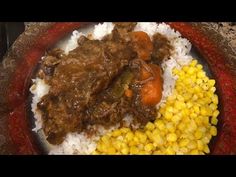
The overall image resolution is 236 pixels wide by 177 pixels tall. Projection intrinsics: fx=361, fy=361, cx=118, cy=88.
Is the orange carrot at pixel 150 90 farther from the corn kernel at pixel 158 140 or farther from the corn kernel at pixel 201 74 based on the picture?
the corn kernel at pixel 201 74

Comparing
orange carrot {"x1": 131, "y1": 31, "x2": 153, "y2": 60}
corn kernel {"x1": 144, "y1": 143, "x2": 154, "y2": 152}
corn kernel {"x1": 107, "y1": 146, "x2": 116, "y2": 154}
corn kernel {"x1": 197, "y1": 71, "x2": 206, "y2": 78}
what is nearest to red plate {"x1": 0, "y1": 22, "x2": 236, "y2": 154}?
corn kernel {"x1": 197, "y1": 71, "x2": 206, "y2": 78}

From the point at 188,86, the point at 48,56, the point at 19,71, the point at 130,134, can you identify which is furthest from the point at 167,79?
the point at 19,71

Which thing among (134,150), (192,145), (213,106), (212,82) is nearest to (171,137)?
(192,145)

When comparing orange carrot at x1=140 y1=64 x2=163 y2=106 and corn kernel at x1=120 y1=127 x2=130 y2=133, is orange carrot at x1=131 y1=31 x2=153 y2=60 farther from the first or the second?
corn kernel at x1=120 y1=127 x2=130 y2=133

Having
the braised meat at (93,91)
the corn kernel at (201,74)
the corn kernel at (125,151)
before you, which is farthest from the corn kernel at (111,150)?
the corn kernel at (201,74)

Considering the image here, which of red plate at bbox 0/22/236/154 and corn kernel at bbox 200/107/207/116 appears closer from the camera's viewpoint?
red plate at bbox 0/22/236/154

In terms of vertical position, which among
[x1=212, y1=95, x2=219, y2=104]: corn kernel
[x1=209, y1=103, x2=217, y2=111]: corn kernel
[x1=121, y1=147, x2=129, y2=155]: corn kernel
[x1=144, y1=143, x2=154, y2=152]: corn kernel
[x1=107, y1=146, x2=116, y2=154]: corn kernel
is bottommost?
[x1=107, y1=146, x2=116, y2=154]: corn kernel

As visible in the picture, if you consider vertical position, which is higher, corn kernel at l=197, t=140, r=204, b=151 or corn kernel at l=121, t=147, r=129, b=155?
corn kernel at l=197, t=140, r=204, b=151

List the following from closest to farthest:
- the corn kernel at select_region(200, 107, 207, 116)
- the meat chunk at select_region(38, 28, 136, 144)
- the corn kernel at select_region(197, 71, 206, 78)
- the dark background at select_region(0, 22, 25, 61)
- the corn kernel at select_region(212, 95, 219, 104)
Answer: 1. the meat chunk at select_region(38, 28, 136, 144)
2. the corn kernel at select_region(200, 107, 207, 116)
3. the corn kernel at select_region(212, 95, 219, 104)
4. the corn kernel at select_region(197, 71, 206, 78)
5. the dark background at select_region(0, 22, 25, 61)
